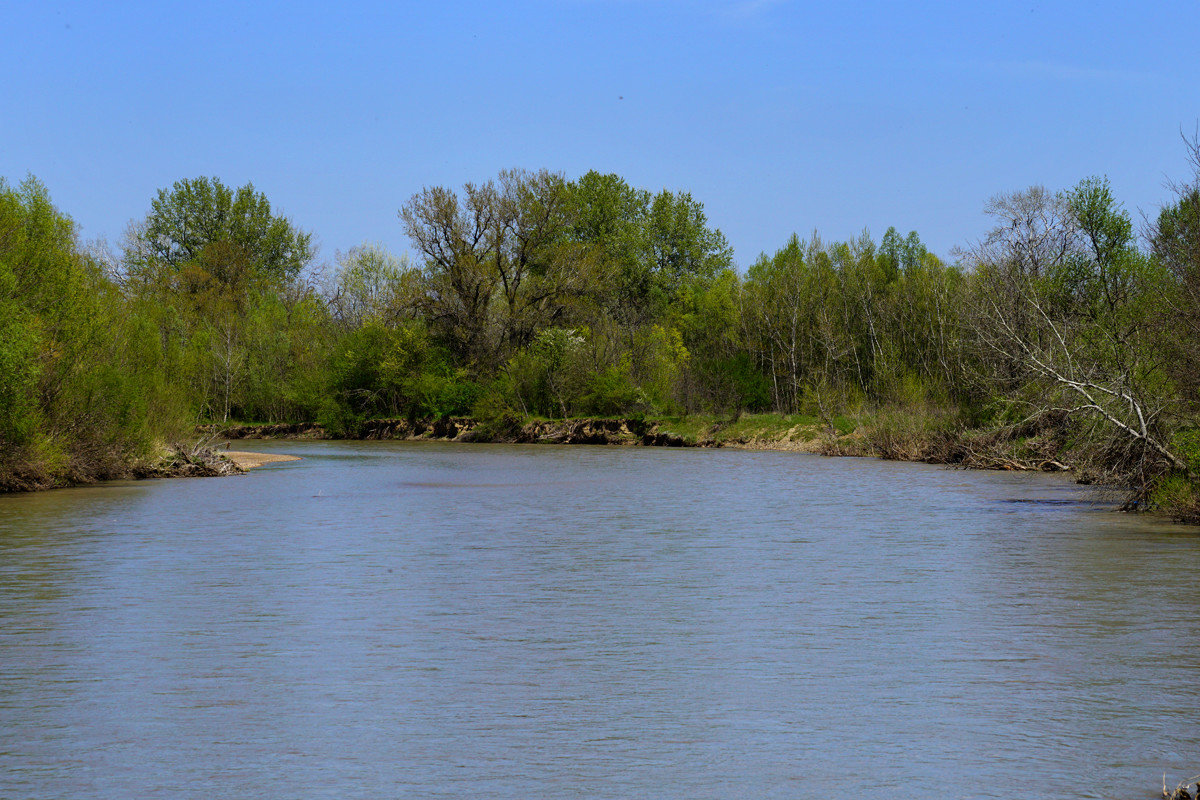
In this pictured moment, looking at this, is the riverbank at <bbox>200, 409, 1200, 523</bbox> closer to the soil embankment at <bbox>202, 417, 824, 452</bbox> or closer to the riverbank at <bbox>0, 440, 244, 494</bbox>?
the soil embankment at <bbox>202, 417, 824, 452</bbox>

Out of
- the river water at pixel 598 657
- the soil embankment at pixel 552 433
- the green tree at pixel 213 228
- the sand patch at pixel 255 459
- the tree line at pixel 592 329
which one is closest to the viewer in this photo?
the river water at pixel 598 657

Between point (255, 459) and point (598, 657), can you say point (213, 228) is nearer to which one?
point (255, 459)

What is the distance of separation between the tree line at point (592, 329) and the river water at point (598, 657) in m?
4.83

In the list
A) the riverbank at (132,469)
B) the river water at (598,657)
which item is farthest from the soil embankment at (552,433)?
the river water at (598,657)

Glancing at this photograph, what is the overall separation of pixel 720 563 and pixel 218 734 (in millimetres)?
10989

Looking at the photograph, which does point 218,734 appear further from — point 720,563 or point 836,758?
point 720,563

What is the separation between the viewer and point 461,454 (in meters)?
58.3

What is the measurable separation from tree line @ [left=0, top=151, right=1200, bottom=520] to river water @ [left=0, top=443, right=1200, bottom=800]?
483 centimetres

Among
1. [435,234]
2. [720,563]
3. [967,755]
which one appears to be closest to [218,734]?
[967,755]

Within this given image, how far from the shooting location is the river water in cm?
792

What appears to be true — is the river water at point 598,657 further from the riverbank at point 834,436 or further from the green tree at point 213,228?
the green tree at point 213,228

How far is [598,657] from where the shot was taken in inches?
456

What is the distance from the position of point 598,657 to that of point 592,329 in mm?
67452

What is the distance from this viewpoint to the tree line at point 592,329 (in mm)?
26281
